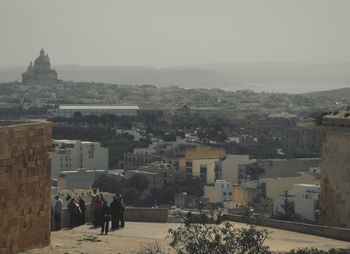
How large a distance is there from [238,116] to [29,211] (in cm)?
9654

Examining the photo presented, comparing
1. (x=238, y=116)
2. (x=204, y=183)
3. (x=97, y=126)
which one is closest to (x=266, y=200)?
(x=204, y=183)

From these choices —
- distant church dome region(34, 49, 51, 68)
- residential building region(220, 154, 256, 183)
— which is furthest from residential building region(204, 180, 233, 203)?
distant church dome region(34, 49, 51, 68)

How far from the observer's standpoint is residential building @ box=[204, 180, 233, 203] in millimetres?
45938

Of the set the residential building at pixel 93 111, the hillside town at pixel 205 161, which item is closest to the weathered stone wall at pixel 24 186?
the hillside town at pixel 205 161

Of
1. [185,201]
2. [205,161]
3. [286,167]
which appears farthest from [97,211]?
[205,161]

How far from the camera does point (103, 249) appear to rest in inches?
388

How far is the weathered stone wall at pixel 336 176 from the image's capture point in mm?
10109

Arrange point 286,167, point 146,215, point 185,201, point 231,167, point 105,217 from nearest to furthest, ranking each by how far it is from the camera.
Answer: point 105,217
point 146,215
point 185,201
point 286,167
point 231,167

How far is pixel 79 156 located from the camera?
61781mm

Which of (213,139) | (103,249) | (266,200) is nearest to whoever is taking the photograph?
(103,249)

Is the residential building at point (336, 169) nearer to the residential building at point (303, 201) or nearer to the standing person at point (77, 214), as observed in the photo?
the standing person at point (77, 214)

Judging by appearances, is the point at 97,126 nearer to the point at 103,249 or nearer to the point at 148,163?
the point at 148,163

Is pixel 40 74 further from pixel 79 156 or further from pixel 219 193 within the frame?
pixel 219 193

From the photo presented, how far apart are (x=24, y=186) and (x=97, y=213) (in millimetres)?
1951
